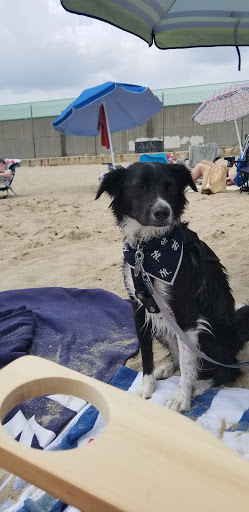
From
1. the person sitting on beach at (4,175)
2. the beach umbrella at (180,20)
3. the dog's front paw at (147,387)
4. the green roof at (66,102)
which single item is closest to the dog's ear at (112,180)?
the beach umbrella at (180,20)

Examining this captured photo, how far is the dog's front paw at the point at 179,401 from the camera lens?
2.21 m

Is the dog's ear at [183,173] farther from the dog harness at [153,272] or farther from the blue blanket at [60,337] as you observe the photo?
the blue blanket at [60,337]

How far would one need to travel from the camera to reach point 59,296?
3.81 meters

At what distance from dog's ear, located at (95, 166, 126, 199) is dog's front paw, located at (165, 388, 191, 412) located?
4.20 ft

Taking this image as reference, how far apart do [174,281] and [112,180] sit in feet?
2.53

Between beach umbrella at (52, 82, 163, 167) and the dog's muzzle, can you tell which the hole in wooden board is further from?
beach umbrella at (52, 82, 163, 167)

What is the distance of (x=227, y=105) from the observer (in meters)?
11.8

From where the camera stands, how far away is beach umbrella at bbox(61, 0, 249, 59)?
2.69 meters

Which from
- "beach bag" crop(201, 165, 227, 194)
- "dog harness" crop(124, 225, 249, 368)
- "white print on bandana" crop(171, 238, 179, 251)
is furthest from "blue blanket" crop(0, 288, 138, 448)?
"beach bag" crop(201, 165, 227, 194)

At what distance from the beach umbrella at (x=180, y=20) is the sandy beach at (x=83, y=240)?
2.13 m

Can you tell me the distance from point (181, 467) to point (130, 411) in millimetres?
185

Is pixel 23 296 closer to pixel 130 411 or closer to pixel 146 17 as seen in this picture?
pixel 146 17

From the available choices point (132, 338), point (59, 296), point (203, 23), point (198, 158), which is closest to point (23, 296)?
point (59, 296)

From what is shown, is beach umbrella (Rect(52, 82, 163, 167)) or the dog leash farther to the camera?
beach umbrella (Rect(52, 82, 163, 167))
